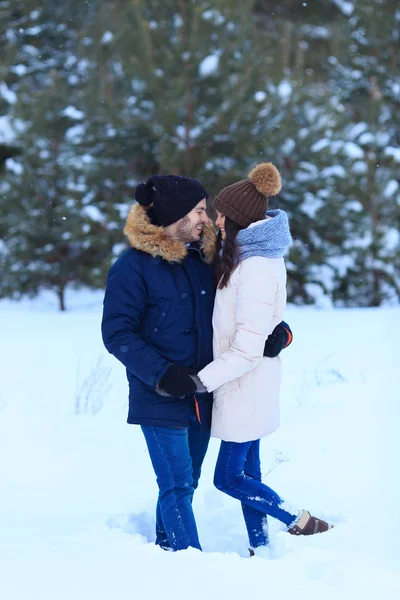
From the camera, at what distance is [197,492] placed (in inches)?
155

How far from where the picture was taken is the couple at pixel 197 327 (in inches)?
104

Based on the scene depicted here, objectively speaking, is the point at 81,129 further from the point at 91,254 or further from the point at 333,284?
the point at 333,284

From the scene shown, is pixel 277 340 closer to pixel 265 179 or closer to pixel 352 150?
pixel 265 179

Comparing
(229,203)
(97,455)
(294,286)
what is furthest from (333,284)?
(229,203)

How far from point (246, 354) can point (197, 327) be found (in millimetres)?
268

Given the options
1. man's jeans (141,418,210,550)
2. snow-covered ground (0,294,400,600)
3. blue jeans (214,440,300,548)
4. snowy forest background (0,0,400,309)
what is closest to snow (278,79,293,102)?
snowy forest background (0,0,400,309)

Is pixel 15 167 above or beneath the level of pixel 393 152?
beneath

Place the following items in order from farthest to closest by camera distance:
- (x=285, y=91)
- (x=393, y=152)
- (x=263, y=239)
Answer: (x=393, y=152), (x=285, y=91), (x=263, y=239)

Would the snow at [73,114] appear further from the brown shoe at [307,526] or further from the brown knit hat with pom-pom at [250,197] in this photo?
the brown shoe at [307,526]

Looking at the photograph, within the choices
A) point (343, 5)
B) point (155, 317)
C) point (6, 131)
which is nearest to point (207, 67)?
point (6, 131)

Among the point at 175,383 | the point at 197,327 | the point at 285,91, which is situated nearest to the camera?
the point at 175,383

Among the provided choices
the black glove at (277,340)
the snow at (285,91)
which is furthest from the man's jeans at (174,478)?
the snow at (285,91)

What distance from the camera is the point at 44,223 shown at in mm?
10594

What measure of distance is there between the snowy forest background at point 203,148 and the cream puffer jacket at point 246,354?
681 cm
